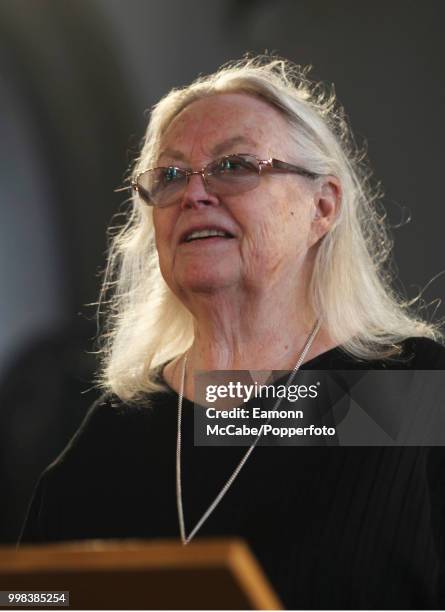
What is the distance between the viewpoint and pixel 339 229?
2.47 meters

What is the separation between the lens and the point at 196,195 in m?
2.25

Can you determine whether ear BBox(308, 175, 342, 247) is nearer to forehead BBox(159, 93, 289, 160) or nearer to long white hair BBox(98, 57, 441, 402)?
long white hair BBox(98, 57, 441, 402)

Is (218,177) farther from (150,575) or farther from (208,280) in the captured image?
(150,575)

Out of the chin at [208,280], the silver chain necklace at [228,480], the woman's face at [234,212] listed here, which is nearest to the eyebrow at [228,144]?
the woman's face at [234,212]

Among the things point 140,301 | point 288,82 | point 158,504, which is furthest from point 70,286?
point 158,504

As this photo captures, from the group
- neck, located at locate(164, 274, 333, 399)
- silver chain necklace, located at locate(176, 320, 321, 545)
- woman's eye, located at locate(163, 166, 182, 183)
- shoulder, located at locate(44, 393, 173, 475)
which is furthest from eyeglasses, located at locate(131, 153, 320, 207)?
shoulder, located at locate(44, 393, 173, 475)

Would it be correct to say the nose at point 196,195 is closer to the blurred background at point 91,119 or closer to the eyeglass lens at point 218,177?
the eyeglass lens at point 218,177

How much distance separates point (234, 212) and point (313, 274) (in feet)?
1.00

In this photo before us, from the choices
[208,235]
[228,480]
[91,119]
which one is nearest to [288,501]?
[228,480]

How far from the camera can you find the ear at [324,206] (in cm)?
242

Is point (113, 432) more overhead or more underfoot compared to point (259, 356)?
more underfoot

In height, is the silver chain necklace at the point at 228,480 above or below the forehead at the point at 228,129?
below

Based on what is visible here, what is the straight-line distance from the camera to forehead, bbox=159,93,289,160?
231 centimetres

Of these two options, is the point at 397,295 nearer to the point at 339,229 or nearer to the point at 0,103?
the point at 339,229
